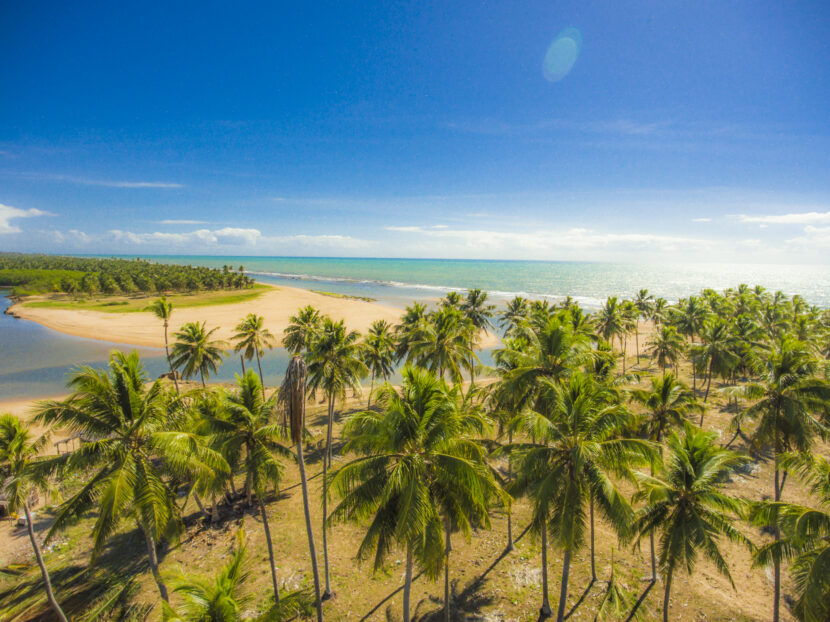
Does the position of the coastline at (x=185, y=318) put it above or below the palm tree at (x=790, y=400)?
below

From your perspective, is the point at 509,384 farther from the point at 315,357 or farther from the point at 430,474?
the point at 315,357

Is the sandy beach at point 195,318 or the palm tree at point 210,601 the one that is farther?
the sandy beach at point 195,318

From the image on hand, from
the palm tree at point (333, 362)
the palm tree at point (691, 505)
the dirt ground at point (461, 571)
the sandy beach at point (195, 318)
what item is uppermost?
the palm tree at point (333, 362)

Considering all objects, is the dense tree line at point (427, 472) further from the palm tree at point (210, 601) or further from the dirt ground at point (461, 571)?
the dirt ground at point (461, 571)

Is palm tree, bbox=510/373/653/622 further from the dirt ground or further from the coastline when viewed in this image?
the coastline

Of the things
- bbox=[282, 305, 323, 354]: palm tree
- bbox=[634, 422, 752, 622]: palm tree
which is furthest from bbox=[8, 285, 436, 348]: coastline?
bbox=[634, 422, 752, 622]: palm tree

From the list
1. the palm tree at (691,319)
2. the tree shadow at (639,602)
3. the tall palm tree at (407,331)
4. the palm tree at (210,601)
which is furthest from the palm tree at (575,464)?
the palm tree at (691,319)
